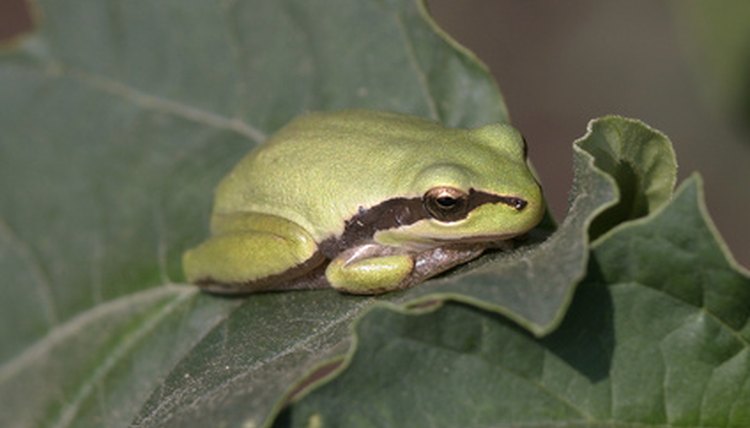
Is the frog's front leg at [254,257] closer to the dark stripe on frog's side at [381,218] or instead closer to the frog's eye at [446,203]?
the dark stripe on frog's side at [381,218]

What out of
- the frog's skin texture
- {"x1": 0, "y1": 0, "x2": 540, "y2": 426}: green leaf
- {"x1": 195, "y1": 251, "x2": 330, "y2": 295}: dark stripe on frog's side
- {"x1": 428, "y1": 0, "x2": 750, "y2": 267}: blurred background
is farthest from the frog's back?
{"x1": 428, "y1": 0, "x2": 750, "y2": 267}: blurred background

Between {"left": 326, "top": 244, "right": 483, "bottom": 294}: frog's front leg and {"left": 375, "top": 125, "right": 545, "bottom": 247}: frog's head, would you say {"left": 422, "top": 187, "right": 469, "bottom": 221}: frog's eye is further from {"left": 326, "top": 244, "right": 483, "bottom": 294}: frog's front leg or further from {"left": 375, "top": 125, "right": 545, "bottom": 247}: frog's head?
{"left": 326, "top": 244, "right": 483, "bottom": 294}: frog's front leg

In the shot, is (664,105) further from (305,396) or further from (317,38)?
(305,396)

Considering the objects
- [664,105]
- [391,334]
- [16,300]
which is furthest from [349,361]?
[664,105]

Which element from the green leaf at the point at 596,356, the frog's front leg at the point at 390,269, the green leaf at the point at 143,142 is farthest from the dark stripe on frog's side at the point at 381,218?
the green leaf at the point at 596,356

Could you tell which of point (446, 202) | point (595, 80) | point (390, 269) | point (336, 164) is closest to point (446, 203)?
point (446, 202)

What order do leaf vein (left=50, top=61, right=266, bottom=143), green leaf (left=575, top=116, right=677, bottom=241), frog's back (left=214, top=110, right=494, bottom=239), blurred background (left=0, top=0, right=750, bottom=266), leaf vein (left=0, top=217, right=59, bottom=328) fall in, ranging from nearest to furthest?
1. green leaf (left=575, top=116, right=677, bottom=241)
2. frog's back (left=214, top=110, right=494, bottom=239)
3. leaf vein (left=50, top=61, right=266, bottom=143)
4. leaf vein (left=0, top=217, right=59, bottom=328)
5. blurred background (left=0, top=0, right=750, bottom=266)
